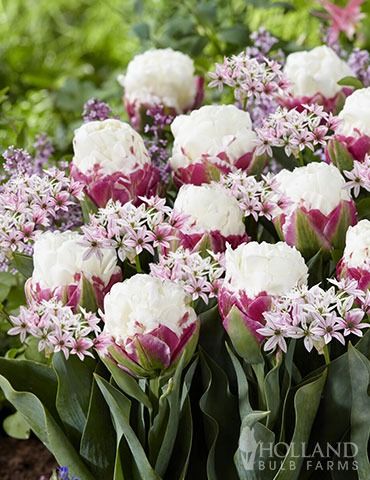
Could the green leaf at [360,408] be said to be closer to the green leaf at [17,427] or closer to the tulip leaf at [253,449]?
the tulip leaf at [253,449]

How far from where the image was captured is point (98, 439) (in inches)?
26.3

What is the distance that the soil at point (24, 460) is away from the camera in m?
0.98

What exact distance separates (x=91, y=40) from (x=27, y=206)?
1.74 m

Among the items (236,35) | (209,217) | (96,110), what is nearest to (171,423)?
(209,217)

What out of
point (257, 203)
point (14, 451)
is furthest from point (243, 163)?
point (14, 451)

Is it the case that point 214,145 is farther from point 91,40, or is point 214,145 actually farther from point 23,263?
point 91,40

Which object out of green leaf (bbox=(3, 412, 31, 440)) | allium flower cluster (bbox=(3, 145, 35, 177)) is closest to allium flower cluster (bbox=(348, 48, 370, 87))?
allium flower cluster (bbox=(3, 145, 35, 177))

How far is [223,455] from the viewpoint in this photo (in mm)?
672

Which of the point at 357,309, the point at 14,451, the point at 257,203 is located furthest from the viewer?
the point at 14,451

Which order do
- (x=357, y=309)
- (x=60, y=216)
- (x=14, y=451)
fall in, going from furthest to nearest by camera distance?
(x=14, y=451) → (x=60, y=216) → (x=357, y=309)

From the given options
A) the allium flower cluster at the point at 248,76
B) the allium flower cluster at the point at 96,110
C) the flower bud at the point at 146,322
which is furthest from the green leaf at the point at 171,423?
the allium flower cluster at the point at 96,110

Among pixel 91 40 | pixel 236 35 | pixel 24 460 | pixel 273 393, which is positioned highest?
pixel 273 393

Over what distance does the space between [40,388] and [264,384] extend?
0.19m

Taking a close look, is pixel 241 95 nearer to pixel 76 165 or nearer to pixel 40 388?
pixel 76 165
